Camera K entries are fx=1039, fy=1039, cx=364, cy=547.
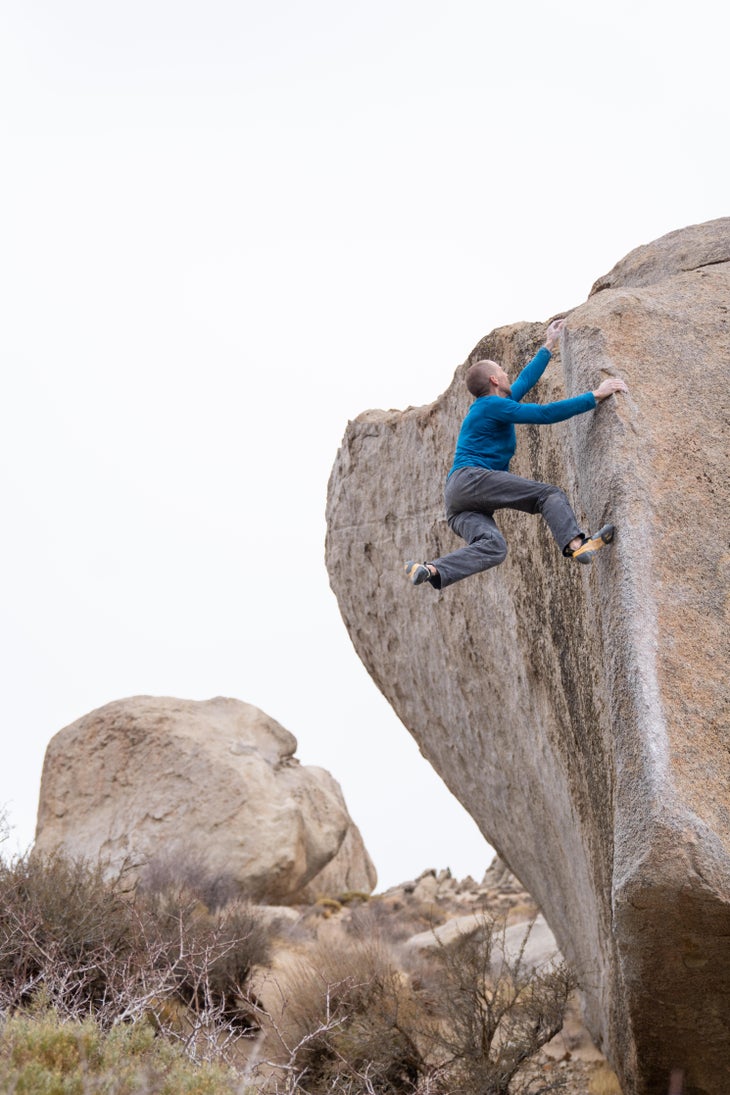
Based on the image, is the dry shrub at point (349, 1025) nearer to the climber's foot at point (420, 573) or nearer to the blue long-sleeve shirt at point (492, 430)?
the climber's foot at point (420, 573)

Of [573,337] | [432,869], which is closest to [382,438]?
[573,337]

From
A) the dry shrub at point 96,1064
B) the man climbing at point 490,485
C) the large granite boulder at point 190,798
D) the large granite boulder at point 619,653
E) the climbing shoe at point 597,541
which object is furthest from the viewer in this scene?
the large granite boulder at point 190,798

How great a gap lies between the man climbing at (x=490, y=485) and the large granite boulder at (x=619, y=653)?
23cm

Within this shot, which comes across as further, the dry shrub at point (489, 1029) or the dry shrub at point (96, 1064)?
the dry shrub at point (489, 1029)

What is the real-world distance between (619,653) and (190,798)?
12.1 metres

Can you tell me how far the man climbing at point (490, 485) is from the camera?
18.4 feet

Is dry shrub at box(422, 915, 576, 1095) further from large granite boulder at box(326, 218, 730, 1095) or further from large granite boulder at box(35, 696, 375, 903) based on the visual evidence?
large granite boulder at box(35, 696, 375, 903)

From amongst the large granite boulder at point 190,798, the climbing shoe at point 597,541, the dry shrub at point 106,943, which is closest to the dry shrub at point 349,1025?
the dry shrub at point 106,943

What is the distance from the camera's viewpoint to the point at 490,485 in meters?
5.99

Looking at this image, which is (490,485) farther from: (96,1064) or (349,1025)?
(349,1025)

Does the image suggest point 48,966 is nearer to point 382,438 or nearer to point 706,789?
point 706,789

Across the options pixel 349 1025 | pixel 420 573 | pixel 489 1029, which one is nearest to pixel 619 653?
pixel 420 573

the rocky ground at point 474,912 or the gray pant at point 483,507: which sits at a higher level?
the gray pant at point 483,507

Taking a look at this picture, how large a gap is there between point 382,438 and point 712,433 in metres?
4.92
